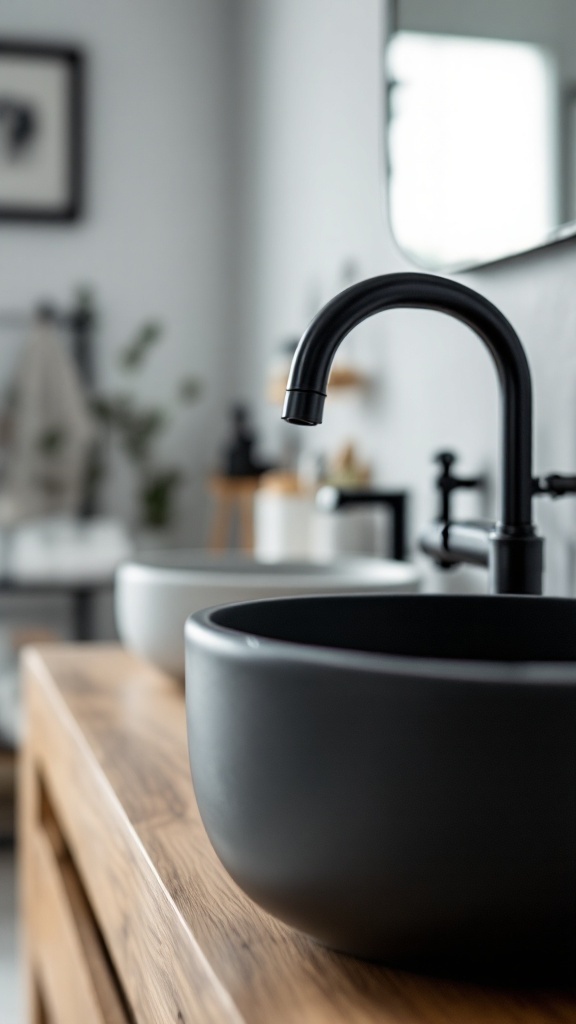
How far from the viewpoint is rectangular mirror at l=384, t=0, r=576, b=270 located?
97 centimetres

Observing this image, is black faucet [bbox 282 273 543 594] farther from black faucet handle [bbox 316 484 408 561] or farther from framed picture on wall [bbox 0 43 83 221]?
framed picture on wall [bbox 0 43 83 221]

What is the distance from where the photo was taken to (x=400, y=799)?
389mm

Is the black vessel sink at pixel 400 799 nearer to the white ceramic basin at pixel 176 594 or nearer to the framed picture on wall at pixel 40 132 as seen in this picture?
the white ceramic basin at pixel 176 594

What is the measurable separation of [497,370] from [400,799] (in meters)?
0.37

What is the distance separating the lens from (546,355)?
1.00 m

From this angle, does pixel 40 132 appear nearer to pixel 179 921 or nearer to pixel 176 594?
pixel 176 594

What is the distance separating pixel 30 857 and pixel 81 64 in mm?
2017

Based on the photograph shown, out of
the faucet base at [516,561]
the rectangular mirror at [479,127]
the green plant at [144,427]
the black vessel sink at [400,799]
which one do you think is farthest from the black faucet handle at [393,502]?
the green plant at [144,427]

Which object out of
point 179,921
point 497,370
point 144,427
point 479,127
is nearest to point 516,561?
point 497,370

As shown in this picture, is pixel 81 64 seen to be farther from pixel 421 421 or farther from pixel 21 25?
pixel 421 421

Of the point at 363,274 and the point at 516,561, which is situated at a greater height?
the point at 363,274

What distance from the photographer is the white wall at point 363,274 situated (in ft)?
3.30

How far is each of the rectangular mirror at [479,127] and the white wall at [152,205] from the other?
4.71 feet

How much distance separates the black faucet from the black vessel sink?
0.49ft
